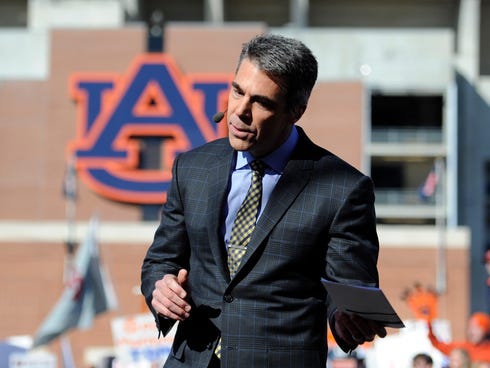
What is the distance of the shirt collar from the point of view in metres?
3.78

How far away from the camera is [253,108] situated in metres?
3.65

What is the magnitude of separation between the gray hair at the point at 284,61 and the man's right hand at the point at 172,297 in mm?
634

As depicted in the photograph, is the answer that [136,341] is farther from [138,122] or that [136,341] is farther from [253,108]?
[138,122]

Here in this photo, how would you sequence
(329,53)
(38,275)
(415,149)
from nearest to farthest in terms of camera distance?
(38,275)
(329,53)
(415,149)

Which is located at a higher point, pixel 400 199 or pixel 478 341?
pixel 478 341

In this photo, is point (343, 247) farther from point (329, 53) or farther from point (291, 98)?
point (329, 53)

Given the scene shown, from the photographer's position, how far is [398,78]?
43469mm

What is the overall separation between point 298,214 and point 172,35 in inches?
1462

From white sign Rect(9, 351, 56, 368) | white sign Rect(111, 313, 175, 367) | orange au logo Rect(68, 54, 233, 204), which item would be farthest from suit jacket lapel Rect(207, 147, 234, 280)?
orange au logo Rect(68, 54, 233, 204)

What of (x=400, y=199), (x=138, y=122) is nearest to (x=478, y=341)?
(x=138, y=122)

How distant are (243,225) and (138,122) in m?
35.9

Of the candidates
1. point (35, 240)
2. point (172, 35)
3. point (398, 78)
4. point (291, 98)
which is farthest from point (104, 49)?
point (291, 98)

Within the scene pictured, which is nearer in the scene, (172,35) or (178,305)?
(178,305)

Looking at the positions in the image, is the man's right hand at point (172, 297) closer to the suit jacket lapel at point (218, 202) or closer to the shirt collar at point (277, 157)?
the suit jacket lapel at point (218, 202)
